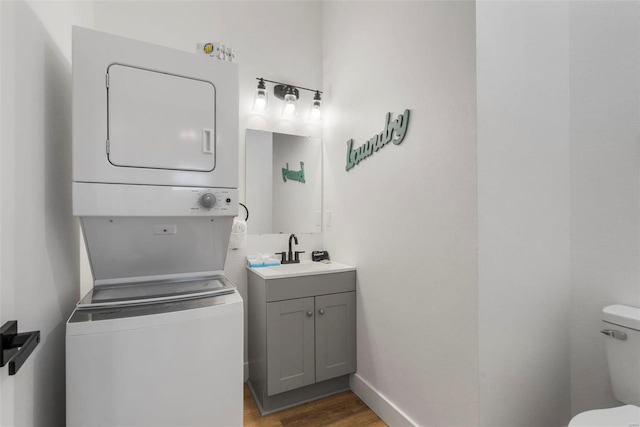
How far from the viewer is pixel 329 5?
2.54 metres

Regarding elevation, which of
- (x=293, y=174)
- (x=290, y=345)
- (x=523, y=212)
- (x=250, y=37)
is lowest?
(x=290, y=345)

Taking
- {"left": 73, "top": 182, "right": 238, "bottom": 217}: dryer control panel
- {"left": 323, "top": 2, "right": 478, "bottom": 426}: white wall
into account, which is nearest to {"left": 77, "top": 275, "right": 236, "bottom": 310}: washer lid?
{"left": 73, "top": 182, "right": 238, "bottom": 217}: dryer control panel

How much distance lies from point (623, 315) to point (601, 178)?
70 cm

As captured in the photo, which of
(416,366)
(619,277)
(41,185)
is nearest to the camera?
(41,185)

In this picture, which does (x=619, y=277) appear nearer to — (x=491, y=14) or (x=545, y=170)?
(x=545, y=170)

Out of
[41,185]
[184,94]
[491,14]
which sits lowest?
[41,185]

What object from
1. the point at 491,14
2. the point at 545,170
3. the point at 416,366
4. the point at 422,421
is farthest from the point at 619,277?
the point at 491,14

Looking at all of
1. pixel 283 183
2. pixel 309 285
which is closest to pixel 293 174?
pixel 283 183

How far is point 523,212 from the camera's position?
1.46 metres

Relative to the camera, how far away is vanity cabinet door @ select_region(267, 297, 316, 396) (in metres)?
1.88

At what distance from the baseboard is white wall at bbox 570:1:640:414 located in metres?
0.98

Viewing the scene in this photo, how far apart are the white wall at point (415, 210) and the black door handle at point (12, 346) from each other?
60.8 inches

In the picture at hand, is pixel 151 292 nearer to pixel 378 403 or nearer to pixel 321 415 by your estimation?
pixel 321 415

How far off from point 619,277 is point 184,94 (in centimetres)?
235
